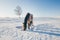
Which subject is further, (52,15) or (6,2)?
(52,15)

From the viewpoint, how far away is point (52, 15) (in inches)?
137

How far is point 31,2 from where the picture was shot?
3049mm

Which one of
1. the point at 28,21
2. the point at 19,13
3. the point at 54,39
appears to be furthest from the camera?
the point at 19,13

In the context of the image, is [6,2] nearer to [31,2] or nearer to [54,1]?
[31,2]

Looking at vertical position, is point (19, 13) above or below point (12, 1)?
below

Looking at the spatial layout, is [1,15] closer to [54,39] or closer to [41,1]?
[41,1]

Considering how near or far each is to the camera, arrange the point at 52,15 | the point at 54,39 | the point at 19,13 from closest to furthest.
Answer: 1. the point at 54,39
2. the point at 19,13
3. the point at 52,15

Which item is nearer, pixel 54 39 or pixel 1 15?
pixel 54 39

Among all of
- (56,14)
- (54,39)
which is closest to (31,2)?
(56,14)

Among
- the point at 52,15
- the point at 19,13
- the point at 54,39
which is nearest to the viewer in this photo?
the point at 54,39

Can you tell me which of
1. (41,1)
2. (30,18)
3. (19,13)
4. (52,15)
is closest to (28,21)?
(30,18)

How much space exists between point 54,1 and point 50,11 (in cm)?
39

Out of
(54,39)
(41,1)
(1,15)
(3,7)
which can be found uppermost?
(41,1)

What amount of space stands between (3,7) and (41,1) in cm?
129
